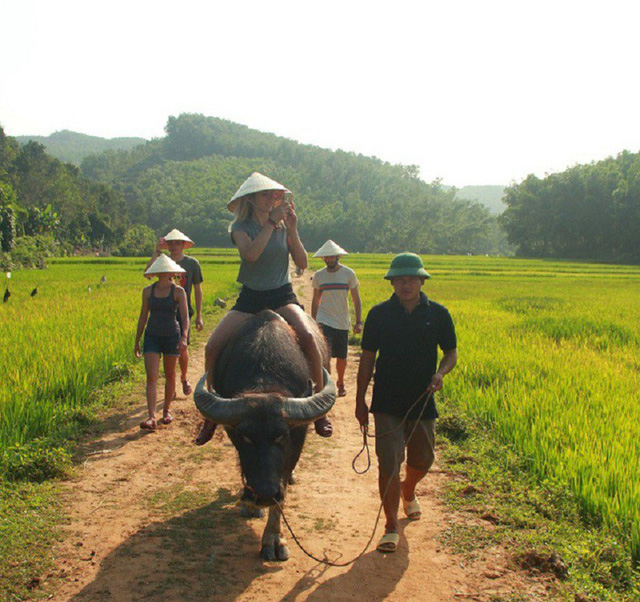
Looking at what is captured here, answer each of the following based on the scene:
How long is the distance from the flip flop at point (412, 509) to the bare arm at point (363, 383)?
0.68m

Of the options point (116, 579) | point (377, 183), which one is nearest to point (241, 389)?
point (116, 579)

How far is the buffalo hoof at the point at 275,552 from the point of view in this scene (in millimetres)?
3383

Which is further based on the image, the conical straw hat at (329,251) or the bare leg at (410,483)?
the conical straw hat at (329,251)

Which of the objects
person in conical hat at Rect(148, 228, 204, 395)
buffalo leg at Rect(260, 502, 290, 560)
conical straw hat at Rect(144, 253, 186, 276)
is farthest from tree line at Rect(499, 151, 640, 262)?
buffalo leg at Rect(260, 502, 290, 560)

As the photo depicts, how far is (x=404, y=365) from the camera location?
374cm

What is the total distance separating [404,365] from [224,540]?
1.62 meters

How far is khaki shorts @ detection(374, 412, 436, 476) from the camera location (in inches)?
143

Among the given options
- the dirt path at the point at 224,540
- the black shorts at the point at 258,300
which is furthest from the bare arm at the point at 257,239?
the dirt path at the point at 224,540

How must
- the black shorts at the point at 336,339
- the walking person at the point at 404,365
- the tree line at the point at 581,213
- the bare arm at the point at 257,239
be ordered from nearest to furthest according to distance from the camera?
the walking person at the point at 404,365 → the bare arm at the point at 257,239 → the black shorts at the point at 336,339 → the tree line at the point at 581,213

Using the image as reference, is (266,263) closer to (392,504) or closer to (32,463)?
(392,504)

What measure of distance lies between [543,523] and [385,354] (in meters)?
1.50

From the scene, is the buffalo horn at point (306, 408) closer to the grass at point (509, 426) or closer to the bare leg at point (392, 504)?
the bare leg at point (392, 504)

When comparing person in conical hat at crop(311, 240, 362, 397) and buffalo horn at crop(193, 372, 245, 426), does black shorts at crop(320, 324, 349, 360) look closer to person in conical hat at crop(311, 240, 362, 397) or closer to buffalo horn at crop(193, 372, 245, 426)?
person in conical hat at crop(311, 240, 362, 397)

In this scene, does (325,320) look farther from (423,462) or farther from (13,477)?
(13,477)
